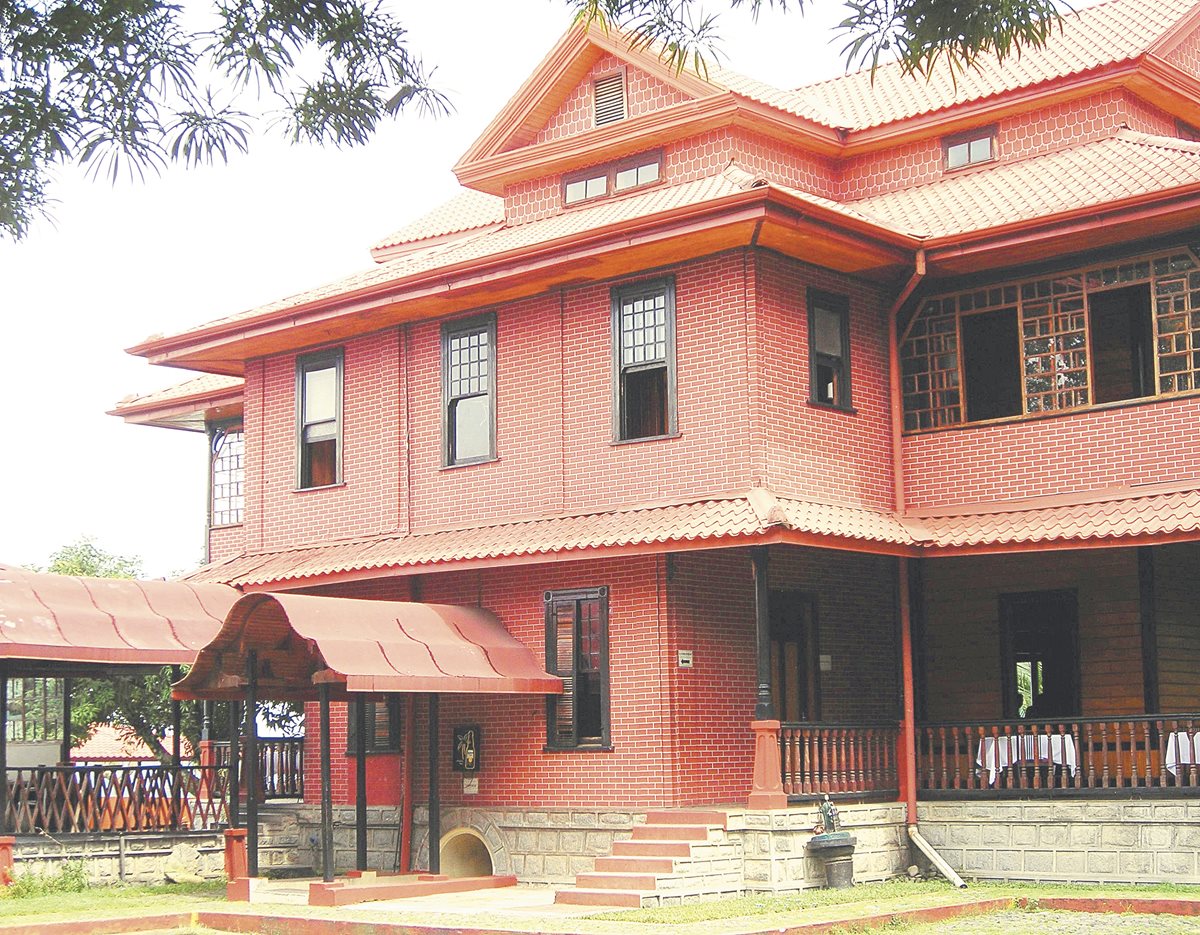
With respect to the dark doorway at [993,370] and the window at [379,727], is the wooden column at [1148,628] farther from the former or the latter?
the window at [379,727]

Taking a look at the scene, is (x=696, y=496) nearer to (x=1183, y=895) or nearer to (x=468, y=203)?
(x=1183, y=895)

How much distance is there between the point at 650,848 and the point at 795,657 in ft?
13.4

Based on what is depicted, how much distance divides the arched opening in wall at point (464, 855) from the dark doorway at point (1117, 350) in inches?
360

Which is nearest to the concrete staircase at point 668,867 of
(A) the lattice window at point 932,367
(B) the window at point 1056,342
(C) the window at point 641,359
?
(C) the window at point 641,359

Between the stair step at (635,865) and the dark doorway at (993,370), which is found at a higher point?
the dark doorway at (993,370)

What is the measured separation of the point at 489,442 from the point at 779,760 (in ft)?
18.9

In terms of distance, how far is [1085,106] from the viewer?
73.2 ft

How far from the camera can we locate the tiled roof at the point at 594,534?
18.8 m

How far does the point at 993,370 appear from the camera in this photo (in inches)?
908

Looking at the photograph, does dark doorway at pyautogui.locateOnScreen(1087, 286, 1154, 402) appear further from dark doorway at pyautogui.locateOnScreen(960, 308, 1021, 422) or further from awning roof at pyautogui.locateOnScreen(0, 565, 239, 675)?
awning roof at pyautogui.locateOnScreen(0, 565, 239, 675)

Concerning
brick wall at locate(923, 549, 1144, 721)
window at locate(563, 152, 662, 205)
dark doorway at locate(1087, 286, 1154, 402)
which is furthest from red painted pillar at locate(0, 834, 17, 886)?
dark doorway at locate(1087, 286, 1154, 402)

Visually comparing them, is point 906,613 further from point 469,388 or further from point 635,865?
point 469,388

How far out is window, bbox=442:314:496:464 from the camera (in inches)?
873

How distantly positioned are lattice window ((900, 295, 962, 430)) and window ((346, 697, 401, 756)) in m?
7.03
